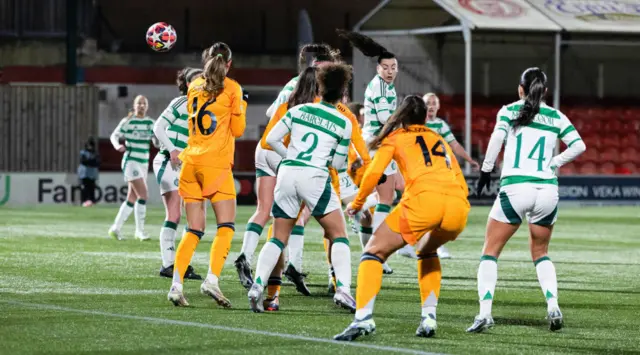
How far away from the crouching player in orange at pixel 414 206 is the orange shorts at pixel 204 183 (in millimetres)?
2007

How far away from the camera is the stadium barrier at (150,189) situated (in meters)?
32.6

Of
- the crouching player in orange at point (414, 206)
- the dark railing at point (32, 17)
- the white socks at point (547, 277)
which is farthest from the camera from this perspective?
the dark railing at point (32, 17)

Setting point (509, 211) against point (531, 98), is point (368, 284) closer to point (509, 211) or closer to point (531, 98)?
point (509, 211)

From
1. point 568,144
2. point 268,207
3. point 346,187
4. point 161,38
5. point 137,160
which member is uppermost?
point 161,38

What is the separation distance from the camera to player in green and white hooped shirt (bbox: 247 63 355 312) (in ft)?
32.0

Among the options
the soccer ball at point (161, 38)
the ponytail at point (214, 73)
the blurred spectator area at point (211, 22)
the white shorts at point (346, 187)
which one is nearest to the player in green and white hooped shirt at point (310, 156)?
the ponytail at point (214, 73)

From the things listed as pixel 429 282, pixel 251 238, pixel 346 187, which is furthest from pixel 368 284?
pixel 346 187

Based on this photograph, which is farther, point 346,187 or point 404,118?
point 346,187

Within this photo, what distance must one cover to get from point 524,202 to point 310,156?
64.6 inches

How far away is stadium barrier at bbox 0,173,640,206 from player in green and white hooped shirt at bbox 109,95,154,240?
1333cm

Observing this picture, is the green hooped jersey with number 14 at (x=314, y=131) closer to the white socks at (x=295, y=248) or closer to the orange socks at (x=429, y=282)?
the orange socks at (x=429, y=282)

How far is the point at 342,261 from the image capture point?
1023 centimetres

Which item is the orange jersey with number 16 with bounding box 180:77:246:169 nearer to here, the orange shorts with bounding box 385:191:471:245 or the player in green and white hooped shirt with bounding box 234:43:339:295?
the player in green and white hooped shirt with bounding box 234:43:339:295

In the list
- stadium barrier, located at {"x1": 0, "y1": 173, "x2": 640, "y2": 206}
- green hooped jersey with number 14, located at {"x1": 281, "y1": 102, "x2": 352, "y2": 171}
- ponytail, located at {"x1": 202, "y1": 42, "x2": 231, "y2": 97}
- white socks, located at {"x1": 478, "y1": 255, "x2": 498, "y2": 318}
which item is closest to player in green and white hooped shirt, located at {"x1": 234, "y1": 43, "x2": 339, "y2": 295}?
ponytail, located at {"x1": 202, "y1": 42, "x2": 231, "y2": 97}
